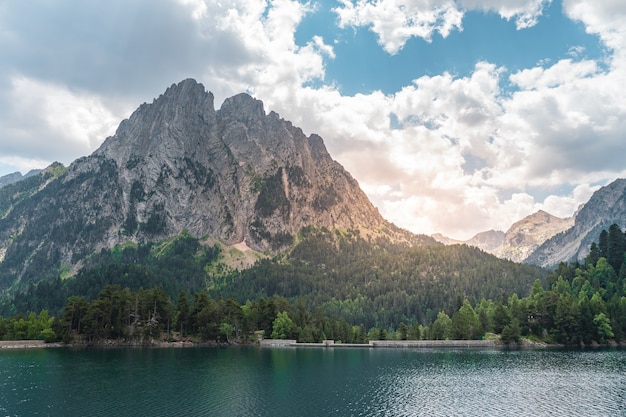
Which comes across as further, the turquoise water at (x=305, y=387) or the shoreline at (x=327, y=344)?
the shoreline at (x=327, y=344)

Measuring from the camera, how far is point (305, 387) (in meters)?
78.9

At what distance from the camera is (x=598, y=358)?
123312 mm

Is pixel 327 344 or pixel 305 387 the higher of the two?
pixel 327 344

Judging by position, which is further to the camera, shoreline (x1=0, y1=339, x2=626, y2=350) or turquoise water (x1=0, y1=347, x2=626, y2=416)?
shoreline (x1=0, y1=339, x2=626, y2=350)

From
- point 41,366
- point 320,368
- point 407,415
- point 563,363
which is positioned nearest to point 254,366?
point 320,368

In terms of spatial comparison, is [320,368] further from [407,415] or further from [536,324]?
[536,324]

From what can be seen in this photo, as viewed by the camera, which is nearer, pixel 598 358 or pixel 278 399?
pixel 278 399

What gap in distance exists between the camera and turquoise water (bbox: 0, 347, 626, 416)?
205 ft

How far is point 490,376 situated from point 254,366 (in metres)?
52.3

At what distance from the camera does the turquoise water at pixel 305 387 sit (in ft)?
205

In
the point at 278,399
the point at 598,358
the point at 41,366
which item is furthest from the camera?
the point at 598,358

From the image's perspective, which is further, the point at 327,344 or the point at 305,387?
the point at 327,344

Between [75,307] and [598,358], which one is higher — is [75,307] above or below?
above

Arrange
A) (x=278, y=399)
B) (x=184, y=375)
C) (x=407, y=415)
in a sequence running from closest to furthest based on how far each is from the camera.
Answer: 1. (x=407, y=415)
2. (x=278, y=399)
3. (x=184, y=375)
